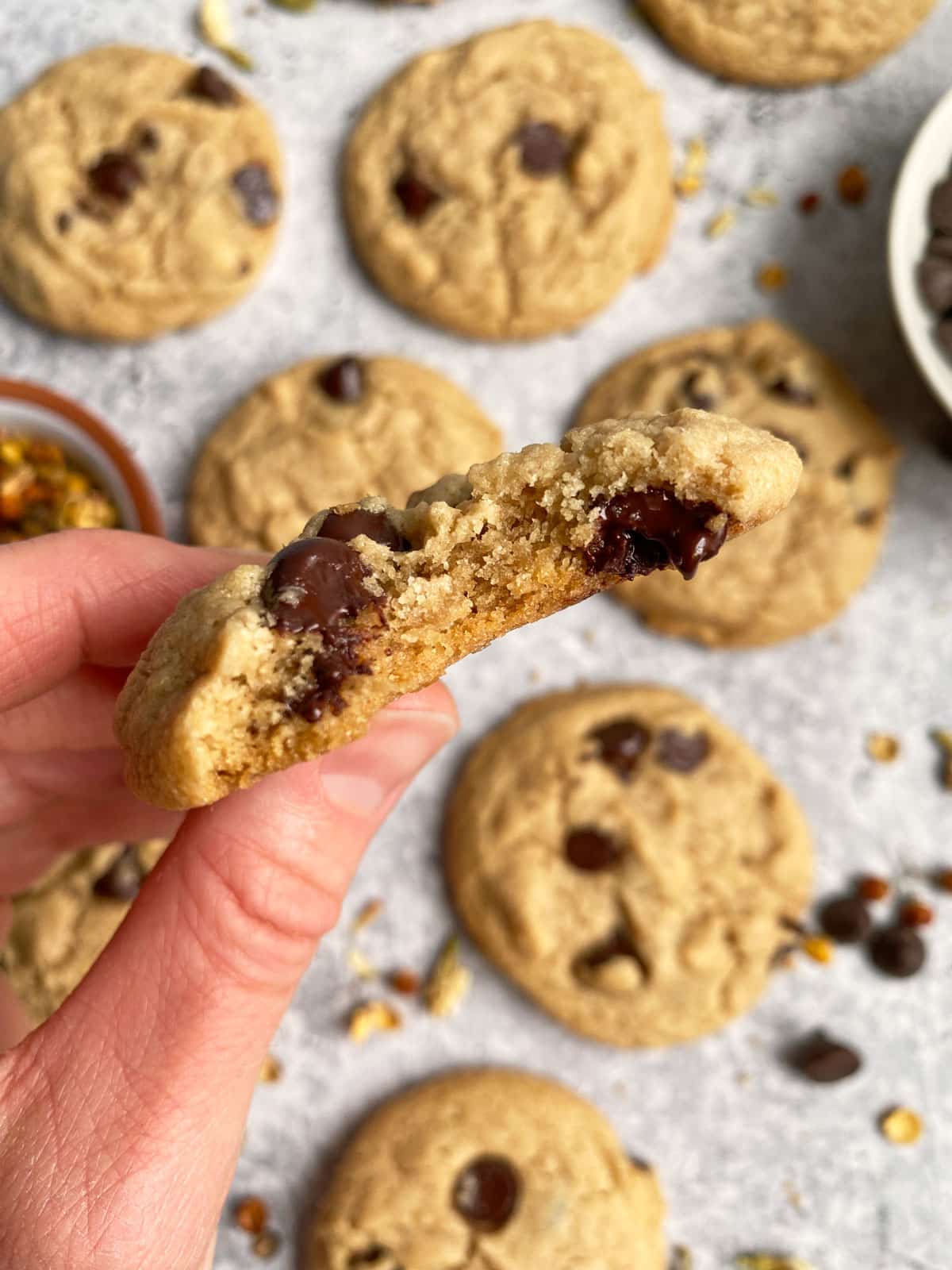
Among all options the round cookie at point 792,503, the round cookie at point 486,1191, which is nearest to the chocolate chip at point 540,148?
the round cookie at point 792,503

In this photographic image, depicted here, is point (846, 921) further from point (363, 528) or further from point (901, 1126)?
point (363, 528)

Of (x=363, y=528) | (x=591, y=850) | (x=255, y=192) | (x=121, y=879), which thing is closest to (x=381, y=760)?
(x=363, y=528)

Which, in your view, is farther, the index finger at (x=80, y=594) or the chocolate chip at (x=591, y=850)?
the chocolate chip at (x=591, y=850)

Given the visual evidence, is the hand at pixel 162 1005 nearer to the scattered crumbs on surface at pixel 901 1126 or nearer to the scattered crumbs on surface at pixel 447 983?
the scattered crumbs on surface at pixel 447 983

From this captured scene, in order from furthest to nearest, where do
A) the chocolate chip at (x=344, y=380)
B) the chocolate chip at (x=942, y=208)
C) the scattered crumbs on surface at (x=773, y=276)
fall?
the scattered crumbs on surface at (x=773, y=276), the chocolate chip at (x=344, y=380), the chocolate chip at (x=942, y=208)

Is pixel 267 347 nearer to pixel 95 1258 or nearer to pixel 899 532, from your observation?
pixel 899 532

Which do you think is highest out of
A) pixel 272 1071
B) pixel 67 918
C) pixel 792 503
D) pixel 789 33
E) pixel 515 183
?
pixel 789 33
